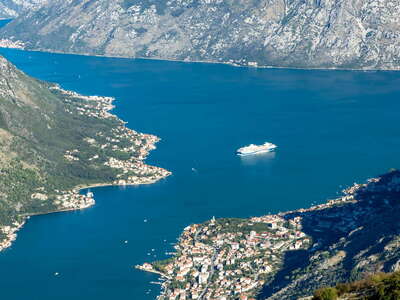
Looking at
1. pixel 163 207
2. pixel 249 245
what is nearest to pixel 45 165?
pixel 163 207

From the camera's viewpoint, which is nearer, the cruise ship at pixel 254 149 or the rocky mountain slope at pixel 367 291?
the rocky mountain slope at pixel 367 291

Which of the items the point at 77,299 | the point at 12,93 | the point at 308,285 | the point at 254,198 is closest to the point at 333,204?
the point at 254,198

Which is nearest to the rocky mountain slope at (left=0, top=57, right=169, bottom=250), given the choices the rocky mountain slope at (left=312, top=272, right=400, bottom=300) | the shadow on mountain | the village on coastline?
the village on coastline

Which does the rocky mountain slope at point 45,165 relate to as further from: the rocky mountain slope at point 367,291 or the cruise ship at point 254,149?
the rocky mountain slope at point 367,291

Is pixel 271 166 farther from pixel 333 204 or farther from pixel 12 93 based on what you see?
pixel 12 93

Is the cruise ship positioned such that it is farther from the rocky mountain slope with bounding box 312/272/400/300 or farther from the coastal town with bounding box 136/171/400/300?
the rocky mountain slope with bounding box 312/272/400/300

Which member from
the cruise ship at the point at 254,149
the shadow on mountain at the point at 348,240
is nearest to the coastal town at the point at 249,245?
the shadow on mountain at the point at 348,240

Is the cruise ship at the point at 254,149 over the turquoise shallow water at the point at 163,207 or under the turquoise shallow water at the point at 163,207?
over
